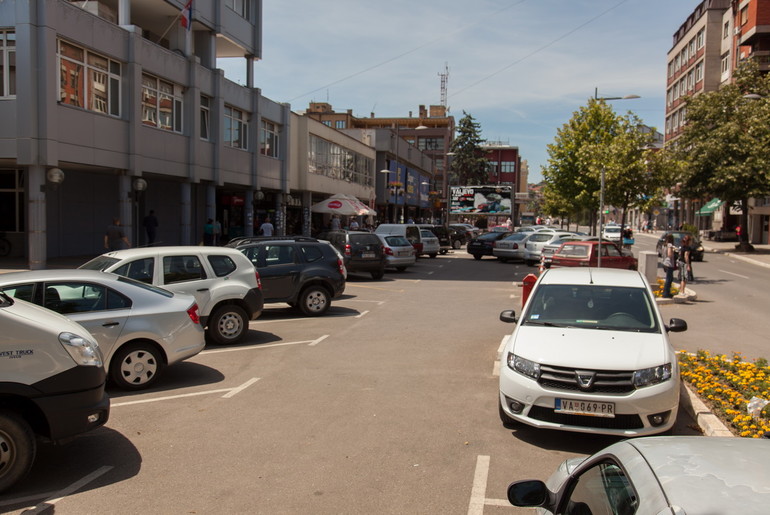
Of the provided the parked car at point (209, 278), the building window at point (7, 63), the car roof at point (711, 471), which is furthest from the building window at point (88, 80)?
the car roof at point (711, 471)

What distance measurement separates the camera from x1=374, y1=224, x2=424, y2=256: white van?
1143 inches

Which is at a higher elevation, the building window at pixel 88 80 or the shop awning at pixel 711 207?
the building window at pixel 88 80

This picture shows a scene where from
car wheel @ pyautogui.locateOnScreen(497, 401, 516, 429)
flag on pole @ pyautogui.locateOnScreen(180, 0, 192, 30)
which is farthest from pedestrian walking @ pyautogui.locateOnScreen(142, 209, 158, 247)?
car wheel @ pyautogui.locateOnScreen(497, 401, 516, 429)

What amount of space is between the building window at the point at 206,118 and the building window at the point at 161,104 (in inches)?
83.6

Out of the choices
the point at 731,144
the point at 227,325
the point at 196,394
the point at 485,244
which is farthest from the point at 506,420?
the point at 731,144

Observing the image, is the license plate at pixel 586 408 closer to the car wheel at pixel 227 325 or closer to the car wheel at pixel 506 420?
the car wheel at pixel 506 420

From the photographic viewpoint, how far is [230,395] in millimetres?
7492

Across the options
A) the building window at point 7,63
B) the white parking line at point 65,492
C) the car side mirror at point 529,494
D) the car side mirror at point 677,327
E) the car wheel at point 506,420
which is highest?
the building window at point 7,63

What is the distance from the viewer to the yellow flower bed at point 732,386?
19.4 ft

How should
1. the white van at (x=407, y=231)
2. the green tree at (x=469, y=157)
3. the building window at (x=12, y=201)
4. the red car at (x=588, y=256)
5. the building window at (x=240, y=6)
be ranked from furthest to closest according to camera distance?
the green tree at (x=469, y=157)
the building window at (x=240, y=6)
the white van at (x=407, y=231)
the building window at (x=12, y=201)
the red car at (x=588, y=256)

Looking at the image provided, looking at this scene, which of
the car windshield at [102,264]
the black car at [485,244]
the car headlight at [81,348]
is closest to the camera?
the car headlight at [81,348]

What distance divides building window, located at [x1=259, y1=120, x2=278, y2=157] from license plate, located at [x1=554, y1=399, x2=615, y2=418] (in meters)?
29.2

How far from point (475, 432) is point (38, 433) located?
3.84 m

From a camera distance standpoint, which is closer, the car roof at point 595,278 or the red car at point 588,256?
the car roof at point 595,278
